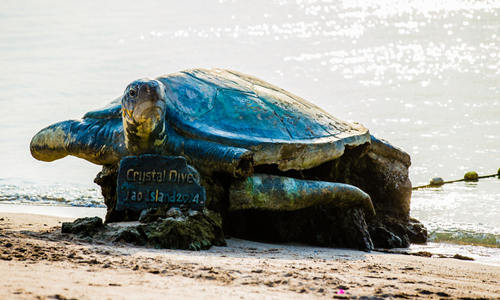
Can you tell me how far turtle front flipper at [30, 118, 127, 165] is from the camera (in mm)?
6438

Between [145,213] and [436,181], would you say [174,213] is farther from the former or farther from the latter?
[436,181]

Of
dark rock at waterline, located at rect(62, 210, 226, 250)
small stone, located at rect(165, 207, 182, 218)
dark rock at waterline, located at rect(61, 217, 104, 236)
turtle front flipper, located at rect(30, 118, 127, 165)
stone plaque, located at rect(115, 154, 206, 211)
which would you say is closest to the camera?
dark rock at waterline, located at rect(62, 210, 226, 250)

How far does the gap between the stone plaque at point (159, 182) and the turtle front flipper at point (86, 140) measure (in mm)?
378

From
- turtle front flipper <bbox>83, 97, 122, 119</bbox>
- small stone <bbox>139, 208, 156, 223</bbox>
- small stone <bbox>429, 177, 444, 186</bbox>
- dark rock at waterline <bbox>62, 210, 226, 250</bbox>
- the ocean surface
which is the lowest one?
dark rock at waterline <bbox>62, 210, 226, 250</bbox>

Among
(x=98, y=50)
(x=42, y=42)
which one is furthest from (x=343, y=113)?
(x=42, y=42)

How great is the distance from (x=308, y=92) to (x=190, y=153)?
11.5 m

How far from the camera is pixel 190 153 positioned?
621 cm

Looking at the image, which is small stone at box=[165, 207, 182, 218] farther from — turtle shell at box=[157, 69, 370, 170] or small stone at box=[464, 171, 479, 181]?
small stone at box=[464, 171, 479, 181]

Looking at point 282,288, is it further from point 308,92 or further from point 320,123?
point 308,92

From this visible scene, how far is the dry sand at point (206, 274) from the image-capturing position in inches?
144

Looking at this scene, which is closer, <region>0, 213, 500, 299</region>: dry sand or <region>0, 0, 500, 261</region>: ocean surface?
<region>0, 213, 500, 299</region>: dry sand

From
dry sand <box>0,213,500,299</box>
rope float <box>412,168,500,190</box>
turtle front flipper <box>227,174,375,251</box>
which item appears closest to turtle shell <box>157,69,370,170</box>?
turtle front flipper <box>227,174,375,251</box>

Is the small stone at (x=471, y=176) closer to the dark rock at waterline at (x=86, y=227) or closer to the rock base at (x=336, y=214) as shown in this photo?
the rock base at (x=336, y=214)

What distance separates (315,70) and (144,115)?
50.8 feet
